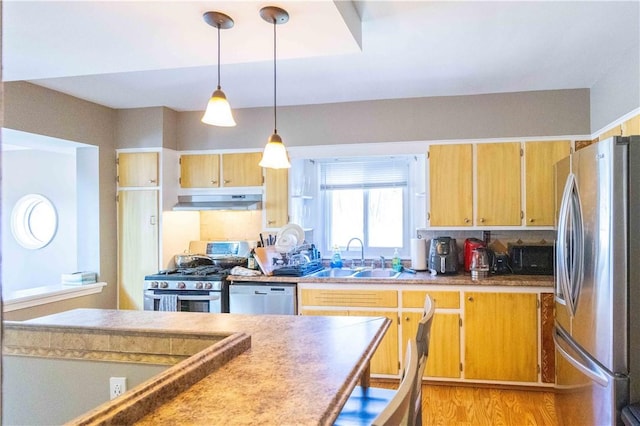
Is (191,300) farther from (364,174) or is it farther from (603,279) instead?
(603,279)

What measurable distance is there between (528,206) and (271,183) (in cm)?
228

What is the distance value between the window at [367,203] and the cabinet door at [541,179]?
1143mm

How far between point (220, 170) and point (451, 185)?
2.18m

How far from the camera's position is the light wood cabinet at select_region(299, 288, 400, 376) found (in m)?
3.61

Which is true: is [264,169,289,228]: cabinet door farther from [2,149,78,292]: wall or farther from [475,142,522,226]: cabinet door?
[2,149,78,292]: wall

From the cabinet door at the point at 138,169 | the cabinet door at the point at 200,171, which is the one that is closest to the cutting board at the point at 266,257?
the cabinet door at the point at 200,171

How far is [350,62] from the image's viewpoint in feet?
10.2

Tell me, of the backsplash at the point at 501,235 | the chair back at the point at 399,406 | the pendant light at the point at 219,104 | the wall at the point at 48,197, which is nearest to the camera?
the chair back at the point at 399,406

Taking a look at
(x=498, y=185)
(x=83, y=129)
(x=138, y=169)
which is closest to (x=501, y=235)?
(x=498, y=185)

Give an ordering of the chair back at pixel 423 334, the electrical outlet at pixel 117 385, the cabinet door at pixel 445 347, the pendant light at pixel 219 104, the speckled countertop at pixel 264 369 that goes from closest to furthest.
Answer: the speckled countertop at pixel 264 369
the chair back at pixel 423 334
the electrical outlet at pixel 117 385
the pendant light at pixel 219 104
the cabinet door at pixel 445 347

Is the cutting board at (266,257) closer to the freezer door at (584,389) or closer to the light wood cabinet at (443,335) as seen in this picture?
the light wood cabinet at (443,335)

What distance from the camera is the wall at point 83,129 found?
341 centimetres

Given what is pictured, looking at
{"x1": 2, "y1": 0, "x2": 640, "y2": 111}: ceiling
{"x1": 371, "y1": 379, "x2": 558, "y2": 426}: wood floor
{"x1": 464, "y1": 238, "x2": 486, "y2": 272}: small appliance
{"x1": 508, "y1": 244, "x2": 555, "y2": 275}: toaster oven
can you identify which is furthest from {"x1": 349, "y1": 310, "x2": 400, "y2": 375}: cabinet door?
{"x1": 2, "y1": 0, "x2": 640, "y2": 111}: ceiling

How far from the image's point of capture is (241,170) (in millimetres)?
4277
